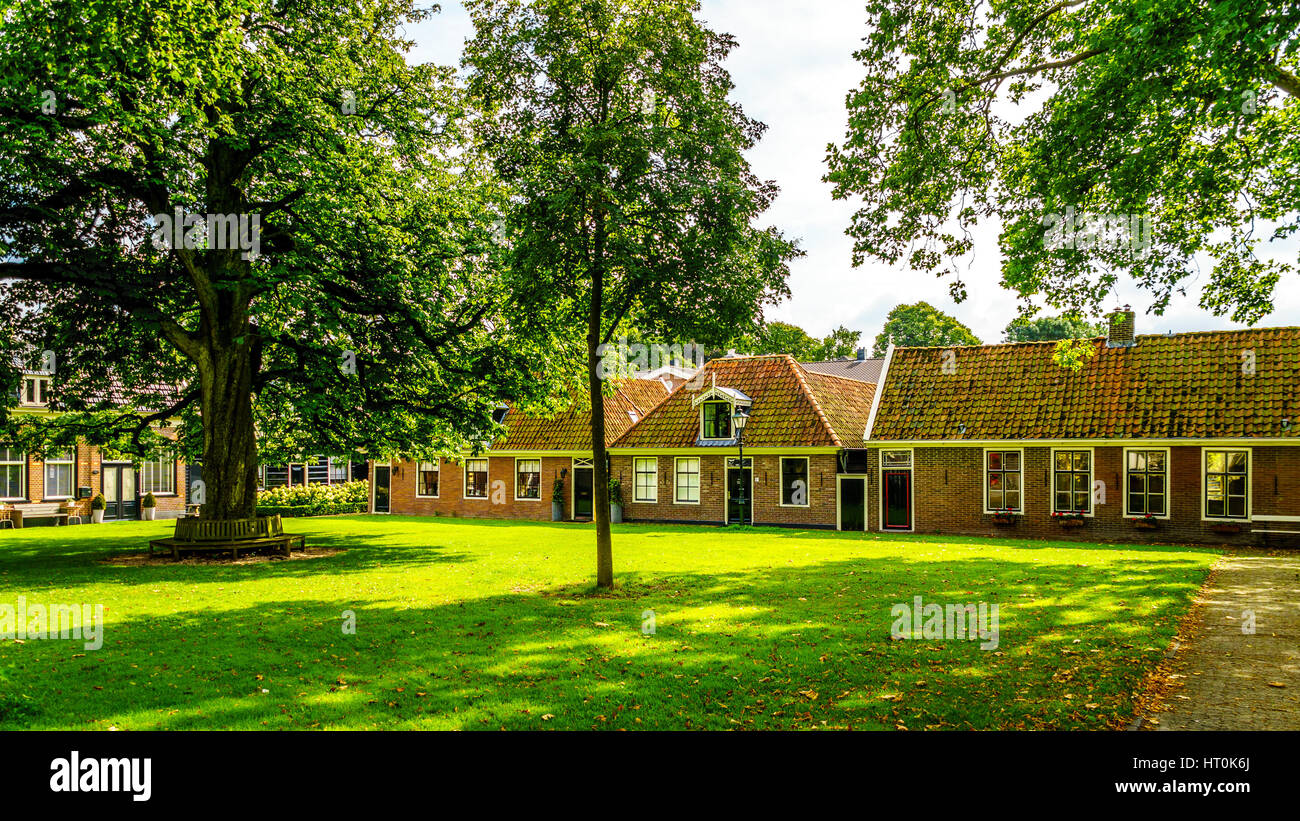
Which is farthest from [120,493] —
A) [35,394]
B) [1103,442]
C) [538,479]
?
[1103,442]

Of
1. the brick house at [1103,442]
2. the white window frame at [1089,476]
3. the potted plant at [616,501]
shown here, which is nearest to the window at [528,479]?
the potted plant at [616,501]

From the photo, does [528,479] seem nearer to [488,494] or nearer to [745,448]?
[488,494]

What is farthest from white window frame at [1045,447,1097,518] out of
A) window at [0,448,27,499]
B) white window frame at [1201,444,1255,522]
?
window at [0,448,27,499]

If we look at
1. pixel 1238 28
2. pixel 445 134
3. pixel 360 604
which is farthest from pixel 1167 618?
pixel 445 134

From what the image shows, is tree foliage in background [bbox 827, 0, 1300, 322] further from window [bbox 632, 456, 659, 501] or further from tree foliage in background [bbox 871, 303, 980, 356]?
tree foliage in background [bbox 871, 303, 980, 356]

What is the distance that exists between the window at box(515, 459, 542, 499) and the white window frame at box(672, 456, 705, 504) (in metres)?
6.66

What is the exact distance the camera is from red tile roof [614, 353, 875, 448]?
29672mm

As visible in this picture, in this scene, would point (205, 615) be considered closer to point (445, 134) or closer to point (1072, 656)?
point (1072, 656)

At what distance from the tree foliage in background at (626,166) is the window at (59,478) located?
31.2m

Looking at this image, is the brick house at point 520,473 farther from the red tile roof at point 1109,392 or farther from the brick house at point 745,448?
the red tile roof at point 1109,392

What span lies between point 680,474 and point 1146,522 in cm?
1613

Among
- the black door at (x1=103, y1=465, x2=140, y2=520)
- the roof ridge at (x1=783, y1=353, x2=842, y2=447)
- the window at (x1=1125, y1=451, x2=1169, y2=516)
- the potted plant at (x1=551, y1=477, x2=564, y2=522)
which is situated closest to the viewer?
the window at (x1=1125, y1=451, x2=1169, y2=516)

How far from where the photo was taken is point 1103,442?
24266 millimetres

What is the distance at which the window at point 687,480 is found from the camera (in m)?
31.6
